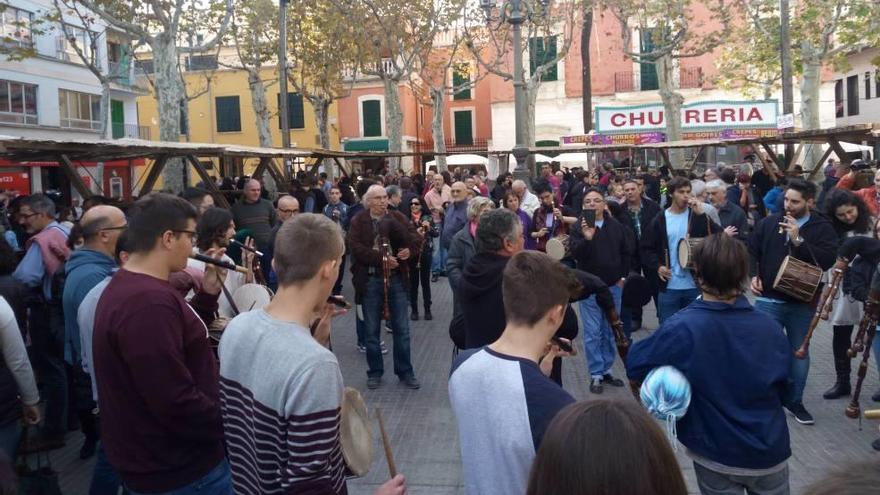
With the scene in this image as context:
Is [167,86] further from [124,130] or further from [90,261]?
[124,130]

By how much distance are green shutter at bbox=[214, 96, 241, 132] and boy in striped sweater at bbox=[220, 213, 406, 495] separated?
48.0 metres

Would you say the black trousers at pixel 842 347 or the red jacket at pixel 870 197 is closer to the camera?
the black trousers at pixel 842 347

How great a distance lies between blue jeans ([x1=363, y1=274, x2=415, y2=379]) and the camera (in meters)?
7.24

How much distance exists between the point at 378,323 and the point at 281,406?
4.91 metres

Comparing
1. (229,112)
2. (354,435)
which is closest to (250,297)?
(354,435)

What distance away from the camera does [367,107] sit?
154ft

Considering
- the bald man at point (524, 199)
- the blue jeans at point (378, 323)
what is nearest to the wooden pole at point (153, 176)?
the blue jeans at point (378, 323)

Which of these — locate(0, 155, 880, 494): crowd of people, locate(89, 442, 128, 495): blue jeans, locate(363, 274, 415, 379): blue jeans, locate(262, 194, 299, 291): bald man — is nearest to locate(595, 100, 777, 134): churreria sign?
locate(262, 194, 299, 291): bald man

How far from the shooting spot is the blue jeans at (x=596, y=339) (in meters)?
6.87

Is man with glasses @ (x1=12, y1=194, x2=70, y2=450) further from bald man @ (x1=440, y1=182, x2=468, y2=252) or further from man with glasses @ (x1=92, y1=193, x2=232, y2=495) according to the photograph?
bald man @ (x1=440, y1=182, x2=468, y2=252)

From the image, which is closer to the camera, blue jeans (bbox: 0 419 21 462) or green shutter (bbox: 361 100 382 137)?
blue jeans (bbox: 0 419 21 462)

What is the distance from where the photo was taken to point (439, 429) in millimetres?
6152

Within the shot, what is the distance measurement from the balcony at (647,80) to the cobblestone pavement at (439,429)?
32.8 meters

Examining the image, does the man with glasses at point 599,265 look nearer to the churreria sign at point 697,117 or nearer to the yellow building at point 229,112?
the churreria sign at point 697,117
